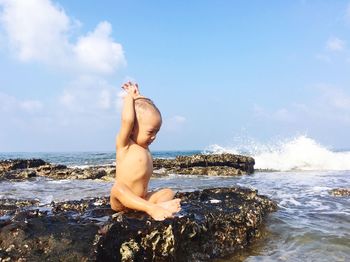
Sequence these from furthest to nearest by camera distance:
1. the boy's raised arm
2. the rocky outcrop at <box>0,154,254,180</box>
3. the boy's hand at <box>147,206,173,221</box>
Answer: the rocky outcrop at <box>0,154,254,180</box>
the boy's raised arm
the boy's hand at <box>147,206,173,221</box>

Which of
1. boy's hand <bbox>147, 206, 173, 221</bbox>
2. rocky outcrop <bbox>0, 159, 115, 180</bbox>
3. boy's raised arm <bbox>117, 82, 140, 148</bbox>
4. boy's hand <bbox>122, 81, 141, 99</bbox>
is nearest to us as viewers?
boy's hand <bbox>147, 206, 173, 221</bbox>

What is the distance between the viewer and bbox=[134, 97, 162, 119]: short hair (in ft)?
13.7

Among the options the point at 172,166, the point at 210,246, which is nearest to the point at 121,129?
the point at 210,246

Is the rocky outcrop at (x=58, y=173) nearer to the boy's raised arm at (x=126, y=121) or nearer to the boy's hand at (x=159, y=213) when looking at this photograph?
the boy's raised arm at (x=126, y=121)

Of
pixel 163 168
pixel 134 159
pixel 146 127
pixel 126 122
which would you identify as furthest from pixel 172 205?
pixel 163 168

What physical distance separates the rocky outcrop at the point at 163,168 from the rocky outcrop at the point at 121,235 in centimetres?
1093

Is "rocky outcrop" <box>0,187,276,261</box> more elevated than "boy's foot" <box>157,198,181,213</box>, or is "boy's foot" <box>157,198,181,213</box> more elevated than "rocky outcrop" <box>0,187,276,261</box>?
"boy's foot" <box>157,198,181,213</box>

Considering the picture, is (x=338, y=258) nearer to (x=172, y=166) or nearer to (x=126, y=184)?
(x=126, y=184)

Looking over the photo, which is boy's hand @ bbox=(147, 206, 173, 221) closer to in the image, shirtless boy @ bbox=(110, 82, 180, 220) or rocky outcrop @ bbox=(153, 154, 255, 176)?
shirtless boy @ bbox=(110, 82, 180, 220)

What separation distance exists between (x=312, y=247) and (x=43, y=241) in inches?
129

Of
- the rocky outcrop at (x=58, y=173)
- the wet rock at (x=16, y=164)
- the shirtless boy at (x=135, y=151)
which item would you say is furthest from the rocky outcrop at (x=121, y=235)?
the wet rock at (x=16, y=164)

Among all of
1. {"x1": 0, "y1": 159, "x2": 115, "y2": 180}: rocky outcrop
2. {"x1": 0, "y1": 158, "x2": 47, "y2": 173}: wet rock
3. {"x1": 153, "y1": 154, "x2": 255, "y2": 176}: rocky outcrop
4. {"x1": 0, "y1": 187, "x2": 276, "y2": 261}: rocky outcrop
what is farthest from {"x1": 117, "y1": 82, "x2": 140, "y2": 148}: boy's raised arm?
{"x1": 0, "y1": 158, "x2": 47, "y2": 173}: wet rock

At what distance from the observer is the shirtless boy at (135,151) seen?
163 inches

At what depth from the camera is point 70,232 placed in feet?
11.0
